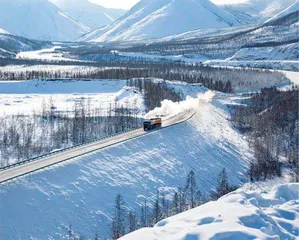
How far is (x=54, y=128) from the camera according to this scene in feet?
230

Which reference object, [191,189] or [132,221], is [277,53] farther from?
[132,221]

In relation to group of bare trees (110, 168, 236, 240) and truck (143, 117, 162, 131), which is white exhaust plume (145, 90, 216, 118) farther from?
group of bare trees (110, 168, 236, 240)

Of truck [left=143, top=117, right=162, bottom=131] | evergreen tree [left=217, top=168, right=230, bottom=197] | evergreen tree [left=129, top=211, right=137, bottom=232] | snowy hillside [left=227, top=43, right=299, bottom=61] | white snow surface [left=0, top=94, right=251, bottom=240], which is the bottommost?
evergreen tree [left=217, top=168, right=230, bottom=197]

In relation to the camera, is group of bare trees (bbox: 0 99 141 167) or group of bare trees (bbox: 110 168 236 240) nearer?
group of bare trees (bbox: 110 168 236 240)

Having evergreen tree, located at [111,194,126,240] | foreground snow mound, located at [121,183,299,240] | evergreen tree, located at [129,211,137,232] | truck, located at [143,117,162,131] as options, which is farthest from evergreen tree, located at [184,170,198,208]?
foreground snow mound, located at [121,183,299,240]

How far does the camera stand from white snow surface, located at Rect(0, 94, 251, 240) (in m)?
33.3

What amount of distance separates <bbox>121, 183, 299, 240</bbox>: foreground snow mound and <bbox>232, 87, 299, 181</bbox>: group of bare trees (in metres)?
33.8

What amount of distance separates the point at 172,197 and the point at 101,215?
388 inches

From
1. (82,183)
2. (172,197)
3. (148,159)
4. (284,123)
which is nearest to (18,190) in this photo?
(82,183)

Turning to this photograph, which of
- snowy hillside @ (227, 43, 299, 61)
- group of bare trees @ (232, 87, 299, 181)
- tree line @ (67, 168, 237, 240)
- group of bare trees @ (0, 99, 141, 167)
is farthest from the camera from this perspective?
snowy hillside @ (227, 43, 299, 61)

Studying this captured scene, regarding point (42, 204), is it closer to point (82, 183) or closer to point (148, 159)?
point (82, 183)

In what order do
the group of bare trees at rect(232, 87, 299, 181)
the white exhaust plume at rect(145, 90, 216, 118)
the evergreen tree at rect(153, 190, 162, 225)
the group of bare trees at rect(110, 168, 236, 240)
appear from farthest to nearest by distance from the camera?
the white exhaust plume at rect(145, 90, 216, 118), the group of bare trees at rect(232, 87, 299, 181), the evergreen tree at rect(153, 190, 162, 225), the group of bare trees at rect(110, 168, 236, 240)

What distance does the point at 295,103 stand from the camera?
88.1m

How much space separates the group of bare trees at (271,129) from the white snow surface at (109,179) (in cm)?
244
